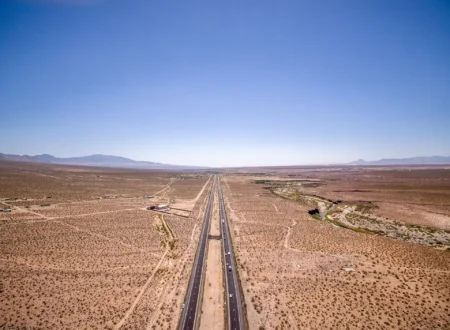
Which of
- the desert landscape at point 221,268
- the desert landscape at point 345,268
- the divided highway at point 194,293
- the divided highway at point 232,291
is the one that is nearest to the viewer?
the divided highway at point 194,293

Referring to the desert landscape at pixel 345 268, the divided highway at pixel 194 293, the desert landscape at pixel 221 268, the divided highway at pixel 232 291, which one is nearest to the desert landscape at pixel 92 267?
the desert landscape at pixel 221 268

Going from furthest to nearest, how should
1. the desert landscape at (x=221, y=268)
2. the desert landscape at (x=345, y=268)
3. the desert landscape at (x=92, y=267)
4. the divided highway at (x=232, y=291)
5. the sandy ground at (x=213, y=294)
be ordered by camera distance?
the desert landscape at (x=345, y=268) < the desert landscape at (x=221, y=268) < the desert landscape at (x=92, y=267) < the divided highway at (x=232, y=291) < the sandy ground at (x=213, y=294)

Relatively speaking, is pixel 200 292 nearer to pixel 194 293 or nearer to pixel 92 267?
pixel 194 293

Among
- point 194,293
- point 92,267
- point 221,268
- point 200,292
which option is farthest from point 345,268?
point 92,267

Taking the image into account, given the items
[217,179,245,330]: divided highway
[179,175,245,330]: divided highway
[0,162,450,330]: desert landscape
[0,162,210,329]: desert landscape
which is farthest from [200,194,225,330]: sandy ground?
[0,162,210,329]: desert landscape

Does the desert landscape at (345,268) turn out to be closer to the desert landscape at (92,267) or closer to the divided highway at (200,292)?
the divided highway at (200,292)

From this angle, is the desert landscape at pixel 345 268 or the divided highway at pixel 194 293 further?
the desert landscape at pixel 345 268

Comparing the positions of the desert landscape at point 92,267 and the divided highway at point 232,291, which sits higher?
the desert landscape at point 92,267

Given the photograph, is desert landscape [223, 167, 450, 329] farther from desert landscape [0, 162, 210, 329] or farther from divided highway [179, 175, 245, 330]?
desert landscape [0, 162, 210, 329]
